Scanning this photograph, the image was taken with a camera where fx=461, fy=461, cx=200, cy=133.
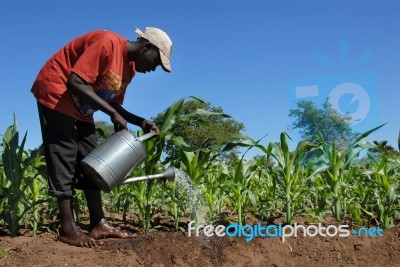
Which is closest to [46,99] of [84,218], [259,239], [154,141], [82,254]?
[154,141]

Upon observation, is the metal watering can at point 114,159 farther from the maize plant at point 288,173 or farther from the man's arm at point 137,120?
the maize plant at point 288,173

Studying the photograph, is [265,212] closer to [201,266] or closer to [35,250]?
[201,266]

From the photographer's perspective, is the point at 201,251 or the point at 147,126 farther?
the point at 147,126

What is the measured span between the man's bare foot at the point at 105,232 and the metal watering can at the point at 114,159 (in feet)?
1.39

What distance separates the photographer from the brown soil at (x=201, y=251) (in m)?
2.67

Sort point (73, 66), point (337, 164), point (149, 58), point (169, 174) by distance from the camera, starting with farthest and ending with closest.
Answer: point (337, 164) → point (169, 174) → point (149, 58) → point (73, 66)

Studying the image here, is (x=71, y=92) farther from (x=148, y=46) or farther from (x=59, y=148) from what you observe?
(x=148, y=46)

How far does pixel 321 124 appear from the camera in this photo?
882 inches

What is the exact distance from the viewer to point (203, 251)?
2920 mm

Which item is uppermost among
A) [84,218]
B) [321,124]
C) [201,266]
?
[321,124]

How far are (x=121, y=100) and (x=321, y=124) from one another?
20.3 m

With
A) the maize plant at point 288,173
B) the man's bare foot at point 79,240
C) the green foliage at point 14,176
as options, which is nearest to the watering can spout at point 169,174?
the man's bare foot at point 79,240

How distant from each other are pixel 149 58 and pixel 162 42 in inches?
5.0

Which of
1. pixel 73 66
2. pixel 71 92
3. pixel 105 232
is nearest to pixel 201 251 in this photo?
pixel 105 232
